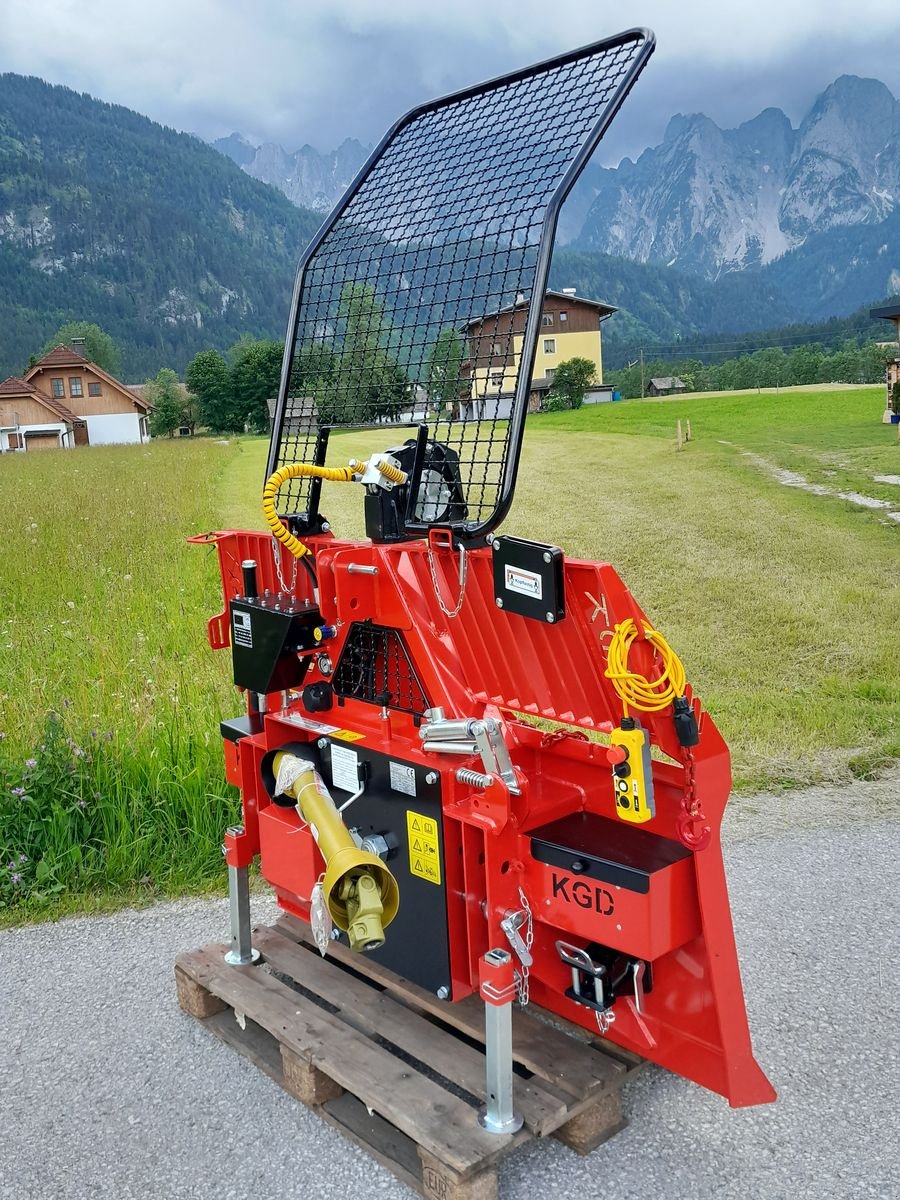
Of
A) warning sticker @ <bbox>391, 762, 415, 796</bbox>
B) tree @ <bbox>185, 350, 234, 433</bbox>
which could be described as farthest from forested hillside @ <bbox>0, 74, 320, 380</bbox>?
warning sticker @ <bbox>391, 762, 415, 796</bbox>

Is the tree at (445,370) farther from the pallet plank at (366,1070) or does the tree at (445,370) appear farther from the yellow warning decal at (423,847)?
the pallet plank at (366,1070)

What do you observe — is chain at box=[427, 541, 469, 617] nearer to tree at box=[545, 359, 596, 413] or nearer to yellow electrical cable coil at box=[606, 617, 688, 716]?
yellow electrical cable coil at box=[606, 617, 688, 716]

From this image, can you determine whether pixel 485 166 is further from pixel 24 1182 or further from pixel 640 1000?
pixel 24 1182

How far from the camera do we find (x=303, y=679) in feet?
9.87

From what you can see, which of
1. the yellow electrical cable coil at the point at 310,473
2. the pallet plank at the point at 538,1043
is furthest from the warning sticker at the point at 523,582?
the pallet plank at the point at 538,1043

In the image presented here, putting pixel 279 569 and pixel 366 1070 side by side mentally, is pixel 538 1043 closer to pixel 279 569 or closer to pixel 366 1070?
pixel 366 1070

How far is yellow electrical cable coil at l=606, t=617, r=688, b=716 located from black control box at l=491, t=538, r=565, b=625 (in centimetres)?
16

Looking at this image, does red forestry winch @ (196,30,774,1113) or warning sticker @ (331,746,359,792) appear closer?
red forestry winch @ (196,30,774,1113)

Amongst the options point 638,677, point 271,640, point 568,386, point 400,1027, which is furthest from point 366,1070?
point 568,386

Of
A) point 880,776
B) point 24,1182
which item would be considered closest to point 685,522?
point 880,776

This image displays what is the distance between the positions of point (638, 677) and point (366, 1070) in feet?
4.19

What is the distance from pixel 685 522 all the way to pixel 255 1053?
11.2 metres

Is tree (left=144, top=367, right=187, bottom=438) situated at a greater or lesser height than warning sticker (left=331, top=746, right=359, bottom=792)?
greater

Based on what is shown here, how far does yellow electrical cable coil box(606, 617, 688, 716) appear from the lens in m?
2.17
